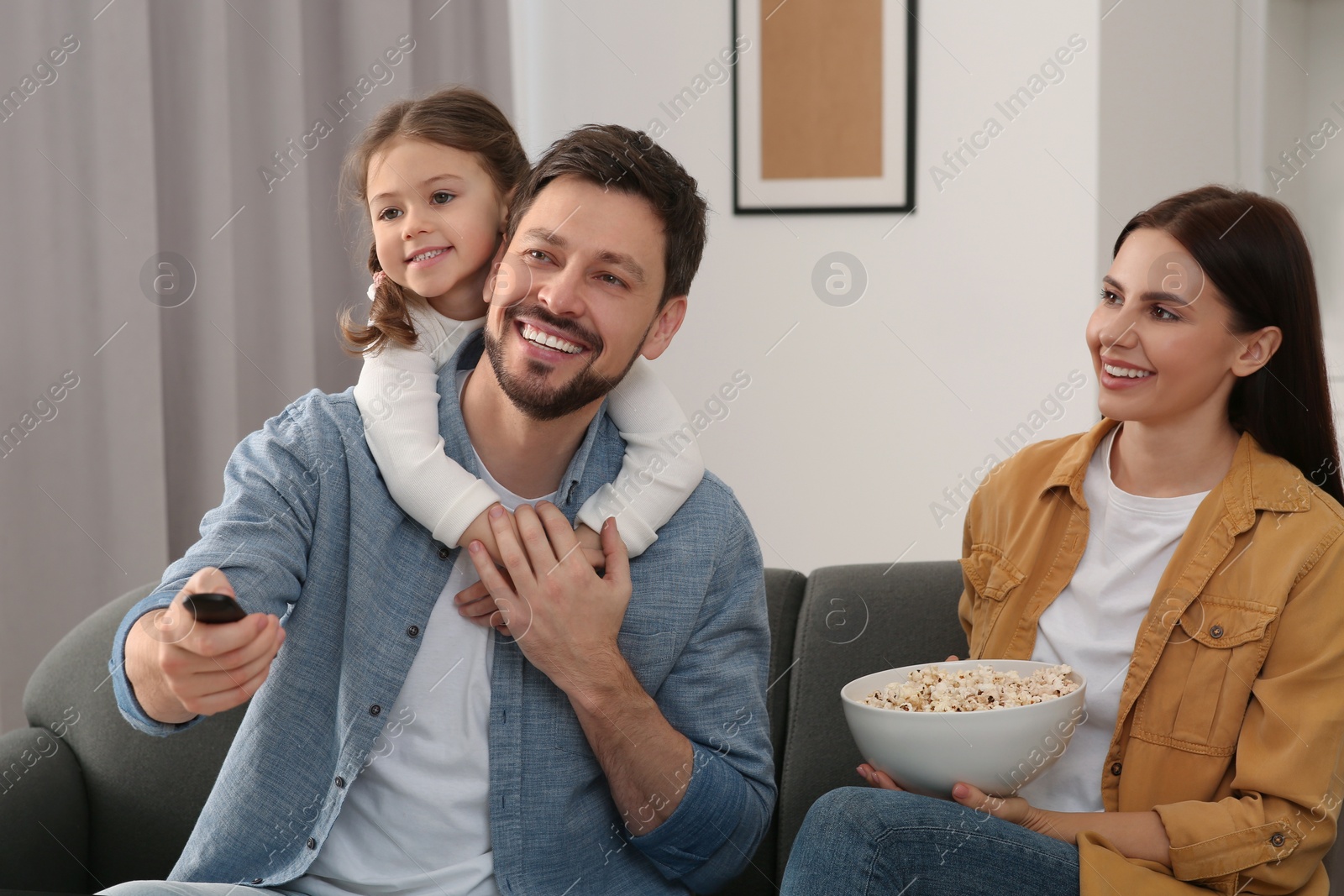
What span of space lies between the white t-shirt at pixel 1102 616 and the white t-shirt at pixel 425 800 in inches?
27.4

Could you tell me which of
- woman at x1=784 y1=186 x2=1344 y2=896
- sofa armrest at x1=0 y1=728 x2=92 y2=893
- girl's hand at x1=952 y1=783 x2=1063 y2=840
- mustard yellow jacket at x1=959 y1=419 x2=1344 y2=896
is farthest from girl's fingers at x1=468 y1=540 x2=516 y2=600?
sofa armrest at x1=0 y1=728 x2=92 y2=893

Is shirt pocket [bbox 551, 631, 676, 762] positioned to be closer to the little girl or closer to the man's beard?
the little girl

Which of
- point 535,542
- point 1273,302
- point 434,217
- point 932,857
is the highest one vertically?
point 434,217

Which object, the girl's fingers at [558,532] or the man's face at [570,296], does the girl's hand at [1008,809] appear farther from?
the man's face at [570,296]

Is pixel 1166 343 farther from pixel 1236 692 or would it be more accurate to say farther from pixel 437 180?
pixel 437 180

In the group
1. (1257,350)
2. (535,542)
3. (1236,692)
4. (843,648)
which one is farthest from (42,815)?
(1257,350)

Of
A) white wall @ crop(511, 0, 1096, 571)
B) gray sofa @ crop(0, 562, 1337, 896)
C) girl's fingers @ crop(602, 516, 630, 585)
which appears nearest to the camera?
girl's fingers @ crop(602, 516, 630, 585)

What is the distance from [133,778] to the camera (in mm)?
1816

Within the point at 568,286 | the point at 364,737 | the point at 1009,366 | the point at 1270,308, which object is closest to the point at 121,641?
the point at 364,737

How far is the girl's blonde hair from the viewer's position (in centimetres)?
157

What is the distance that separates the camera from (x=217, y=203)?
98.1 inches

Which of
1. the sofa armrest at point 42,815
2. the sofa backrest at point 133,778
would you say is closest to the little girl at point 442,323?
the sofa backrest at point 133,778

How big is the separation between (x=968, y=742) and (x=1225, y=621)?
1.26 feet

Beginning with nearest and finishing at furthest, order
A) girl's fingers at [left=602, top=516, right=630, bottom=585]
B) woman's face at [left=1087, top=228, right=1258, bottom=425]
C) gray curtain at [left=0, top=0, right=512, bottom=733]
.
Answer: girl's fingers at [left=602, top=516, right=630, bottom=585], woman's face at [left=1087, top=228, right=1258, bottom=425], gray curtain at [left=0, top=0, right=512, bottom=733]
